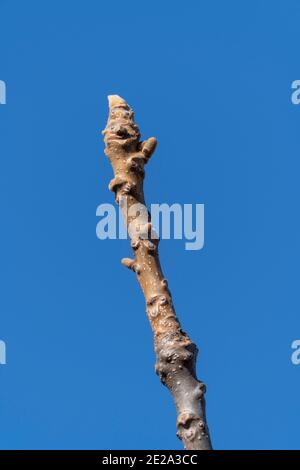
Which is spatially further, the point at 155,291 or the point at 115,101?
the point at 115,101

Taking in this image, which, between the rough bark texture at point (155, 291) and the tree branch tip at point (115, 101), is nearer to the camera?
the rough bark texture at point (155, 291)

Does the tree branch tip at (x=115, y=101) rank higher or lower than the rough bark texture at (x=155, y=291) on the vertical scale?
higher

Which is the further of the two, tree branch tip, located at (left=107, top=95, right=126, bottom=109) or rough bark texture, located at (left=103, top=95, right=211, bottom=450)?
tree branch tip, located at (left=107, top=95, right=126, bottom=109)

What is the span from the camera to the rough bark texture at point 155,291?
2.89 meters

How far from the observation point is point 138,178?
3.52 metres

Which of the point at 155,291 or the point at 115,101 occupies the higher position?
the point at 115,101

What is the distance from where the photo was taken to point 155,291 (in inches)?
126

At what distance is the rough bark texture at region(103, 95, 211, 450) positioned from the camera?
289 cm

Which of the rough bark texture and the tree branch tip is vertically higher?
the tree branch tip
